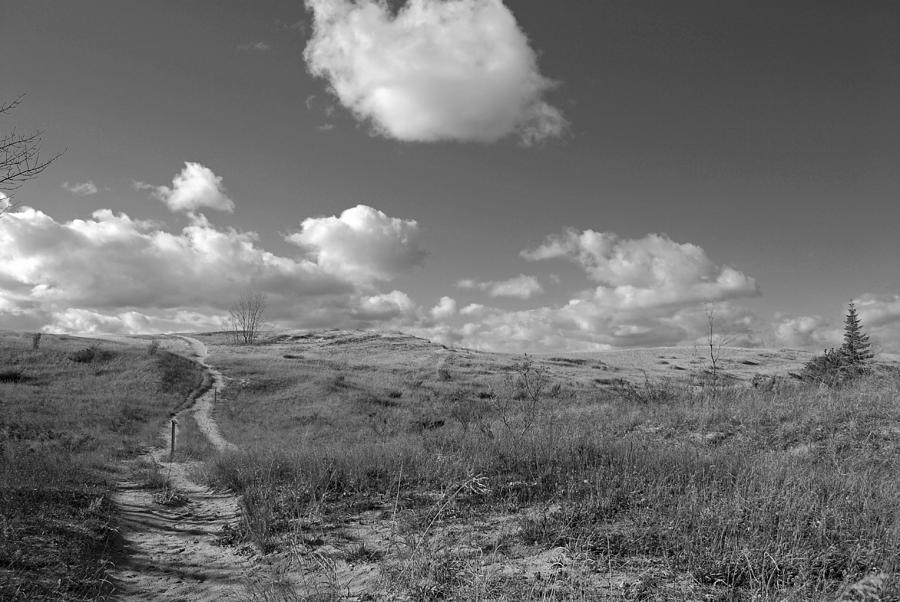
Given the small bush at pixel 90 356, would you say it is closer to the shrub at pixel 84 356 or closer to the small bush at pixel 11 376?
the shrub at pixel 84 356

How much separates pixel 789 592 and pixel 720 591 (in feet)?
1.65

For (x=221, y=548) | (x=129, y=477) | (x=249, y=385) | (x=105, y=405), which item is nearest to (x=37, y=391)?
(x=105, y=405)

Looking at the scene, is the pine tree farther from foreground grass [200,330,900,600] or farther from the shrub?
the shrub

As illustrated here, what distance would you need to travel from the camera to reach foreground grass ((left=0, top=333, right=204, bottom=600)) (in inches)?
228

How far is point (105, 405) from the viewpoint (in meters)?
28.4

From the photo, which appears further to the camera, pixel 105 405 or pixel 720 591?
pixel 105 405

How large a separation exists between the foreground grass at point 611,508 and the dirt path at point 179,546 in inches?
21.4

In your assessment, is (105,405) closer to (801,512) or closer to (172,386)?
(172,386)

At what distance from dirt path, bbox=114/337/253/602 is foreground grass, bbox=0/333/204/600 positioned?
1.13ft

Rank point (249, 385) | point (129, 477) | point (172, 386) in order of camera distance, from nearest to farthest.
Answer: point (129, 477) < point (172, 386) < point (249, 385)

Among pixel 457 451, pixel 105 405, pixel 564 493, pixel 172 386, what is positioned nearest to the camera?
pixel 564 493

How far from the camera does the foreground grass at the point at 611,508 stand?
14.3ft

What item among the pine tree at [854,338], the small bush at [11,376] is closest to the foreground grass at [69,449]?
the small bush at [11,376]

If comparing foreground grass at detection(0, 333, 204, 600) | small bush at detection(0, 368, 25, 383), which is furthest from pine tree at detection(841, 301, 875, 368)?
small bush at detection(0, 368, 25, 383)
